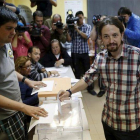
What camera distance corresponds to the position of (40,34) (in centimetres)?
250

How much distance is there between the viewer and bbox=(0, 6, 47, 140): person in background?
0.94 meters

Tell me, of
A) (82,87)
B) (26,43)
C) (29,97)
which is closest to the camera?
(82,87)

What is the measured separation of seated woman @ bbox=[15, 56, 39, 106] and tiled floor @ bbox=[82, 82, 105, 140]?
856 millimetres

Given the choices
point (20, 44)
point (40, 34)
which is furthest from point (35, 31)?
point (20, 44)

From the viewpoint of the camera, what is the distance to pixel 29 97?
1.70 meters

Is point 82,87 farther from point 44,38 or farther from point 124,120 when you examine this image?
point 44,38

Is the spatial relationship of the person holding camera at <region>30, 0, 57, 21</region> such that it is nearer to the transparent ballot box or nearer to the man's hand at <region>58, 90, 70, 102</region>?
the man's hand at <region>58, 90, 70, 102</region>

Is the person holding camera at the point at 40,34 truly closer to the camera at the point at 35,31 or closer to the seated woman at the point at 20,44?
the camera at the point at 35,31

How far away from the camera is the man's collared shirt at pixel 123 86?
0.94m

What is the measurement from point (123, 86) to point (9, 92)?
2.41 feet

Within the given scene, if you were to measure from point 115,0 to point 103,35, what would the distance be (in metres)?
3.53

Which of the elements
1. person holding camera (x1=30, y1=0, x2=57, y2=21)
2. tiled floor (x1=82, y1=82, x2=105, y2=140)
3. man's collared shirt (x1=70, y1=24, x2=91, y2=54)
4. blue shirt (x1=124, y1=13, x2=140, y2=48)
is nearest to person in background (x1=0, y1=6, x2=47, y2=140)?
tiled floor (x1=82, y1=82, x2=105, y2=140)

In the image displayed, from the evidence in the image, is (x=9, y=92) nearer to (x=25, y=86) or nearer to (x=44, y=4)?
(x=25, y=86)

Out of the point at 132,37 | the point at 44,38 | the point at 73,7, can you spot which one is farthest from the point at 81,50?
the point at 73,7
